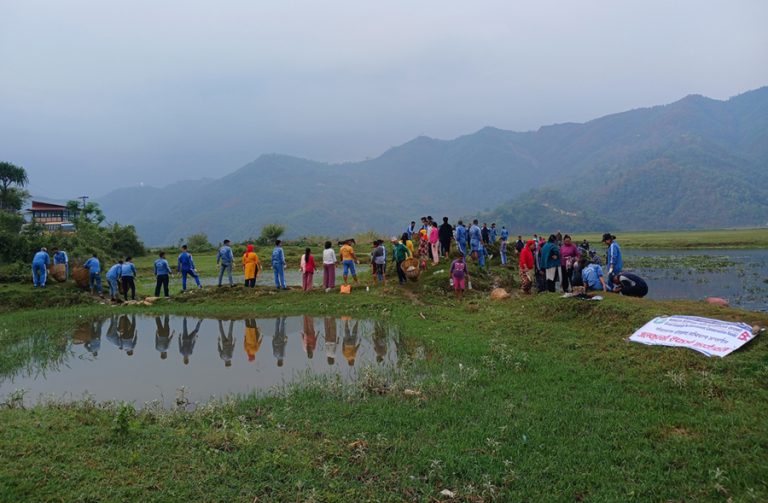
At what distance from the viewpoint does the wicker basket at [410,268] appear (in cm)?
2064

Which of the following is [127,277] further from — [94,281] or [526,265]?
[526,265]

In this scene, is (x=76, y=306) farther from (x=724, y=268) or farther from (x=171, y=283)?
(x=724, y=268)

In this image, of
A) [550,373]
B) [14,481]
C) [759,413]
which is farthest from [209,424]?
[759,413]

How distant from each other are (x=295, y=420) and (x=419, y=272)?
14005 millimetres

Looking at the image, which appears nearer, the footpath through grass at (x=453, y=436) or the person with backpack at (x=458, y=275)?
the footpath through grass at (x=453, y=436)

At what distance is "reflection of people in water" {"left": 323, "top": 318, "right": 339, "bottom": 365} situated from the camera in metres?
12.2

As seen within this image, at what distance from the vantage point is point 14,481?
538 centimetres

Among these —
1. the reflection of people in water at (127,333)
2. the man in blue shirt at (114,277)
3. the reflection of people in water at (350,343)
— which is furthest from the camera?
the man in blue shirt at (114,277)

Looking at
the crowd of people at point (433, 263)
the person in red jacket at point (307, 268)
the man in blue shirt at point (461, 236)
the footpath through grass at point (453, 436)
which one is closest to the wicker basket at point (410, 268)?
the crowd of people at point (433, 263)

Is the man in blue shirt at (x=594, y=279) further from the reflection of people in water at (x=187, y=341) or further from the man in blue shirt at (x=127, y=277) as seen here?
the man in blue shirt at (x=127, y=277)

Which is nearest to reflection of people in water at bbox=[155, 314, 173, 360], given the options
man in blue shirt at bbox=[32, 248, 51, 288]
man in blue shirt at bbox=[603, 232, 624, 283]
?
man in blue shirt at bbox=[32, 248, 51, 288]

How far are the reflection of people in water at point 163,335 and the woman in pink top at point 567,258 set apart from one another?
1279 centimetres

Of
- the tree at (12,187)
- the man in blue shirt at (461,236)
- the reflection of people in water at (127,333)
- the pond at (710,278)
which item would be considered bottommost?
the pond at (710,278)

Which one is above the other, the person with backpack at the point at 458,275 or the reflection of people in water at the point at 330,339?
the person with backpack at the point at 458,275
